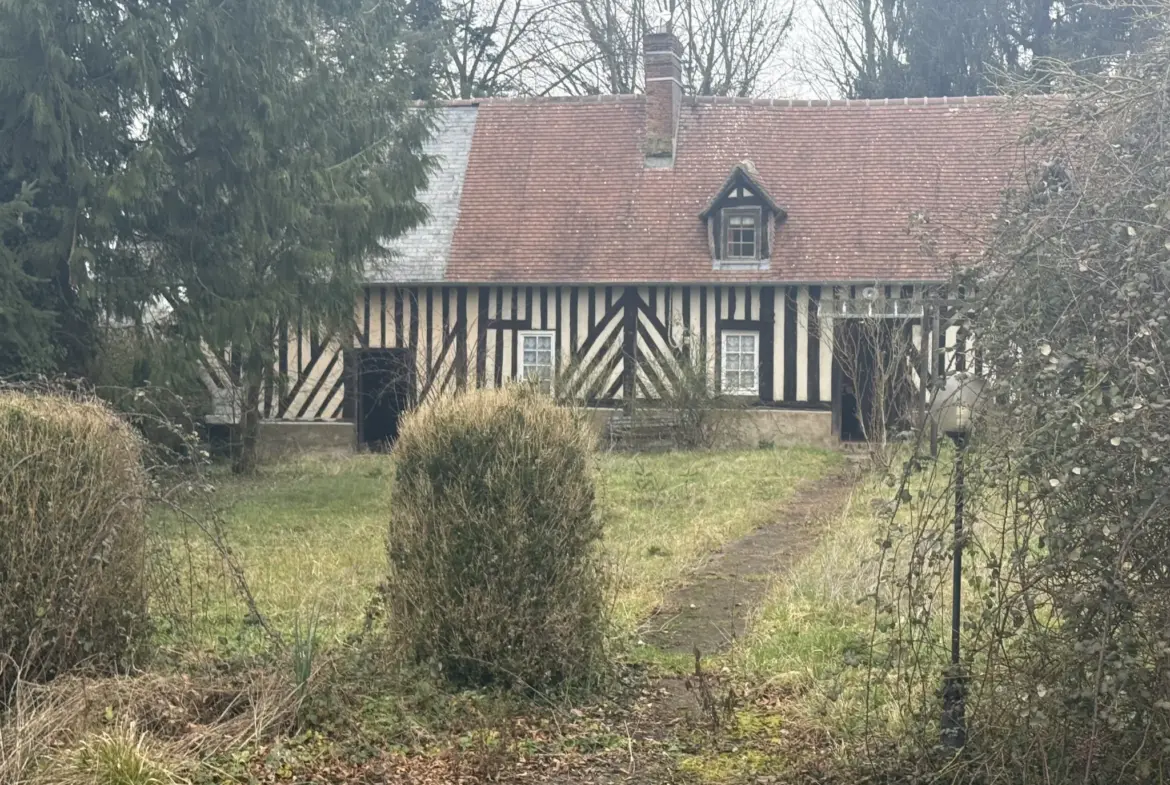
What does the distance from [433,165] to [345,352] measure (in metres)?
4.84

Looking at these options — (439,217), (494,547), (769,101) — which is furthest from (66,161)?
(769,101)

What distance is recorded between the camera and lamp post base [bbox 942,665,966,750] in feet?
15.1

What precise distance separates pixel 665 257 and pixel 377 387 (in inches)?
214

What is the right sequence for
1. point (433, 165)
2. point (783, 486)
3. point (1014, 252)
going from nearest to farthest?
point (1014, 252)
point (783, 486)
point (433, 165)

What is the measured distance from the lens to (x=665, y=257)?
1967 cm

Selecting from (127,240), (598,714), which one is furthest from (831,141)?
(598,714)

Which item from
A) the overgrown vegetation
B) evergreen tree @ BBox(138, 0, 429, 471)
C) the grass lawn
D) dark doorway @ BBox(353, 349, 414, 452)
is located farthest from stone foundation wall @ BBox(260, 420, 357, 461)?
the overgrown vegetation

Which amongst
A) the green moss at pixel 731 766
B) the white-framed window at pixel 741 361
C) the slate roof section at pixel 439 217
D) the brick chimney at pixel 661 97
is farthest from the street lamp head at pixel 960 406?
the brick chimney at pixel 661 97

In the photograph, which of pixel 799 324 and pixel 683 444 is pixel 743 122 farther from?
pixel 683 444

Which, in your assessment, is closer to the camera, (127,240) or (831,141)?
(127,240)

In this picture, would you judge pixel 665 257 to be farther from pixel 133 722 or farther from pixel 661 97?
pixel 133 722

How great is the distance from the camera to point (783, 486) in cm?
1409

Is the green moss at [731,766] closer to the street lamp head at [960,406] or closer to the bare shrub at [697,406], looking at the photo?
the street lamp head at [960,406]

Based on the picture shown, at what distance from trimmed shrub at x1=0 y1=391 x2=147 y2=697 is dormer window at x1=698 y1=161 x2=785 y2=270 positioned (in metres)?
14.7
